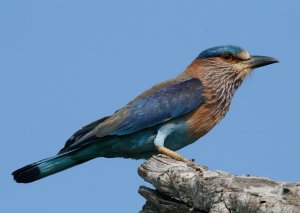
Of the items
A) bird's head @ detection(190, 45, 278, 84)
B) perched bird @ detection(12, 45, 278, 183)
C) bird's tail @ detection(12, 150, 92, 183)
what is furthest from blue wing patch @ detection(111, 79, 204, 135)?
bird's tail @ detection(12, 150, 92, 183)

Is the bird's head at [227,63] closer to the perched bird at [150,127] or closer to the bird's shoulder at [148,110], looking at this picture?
the perched bird at [150,127]

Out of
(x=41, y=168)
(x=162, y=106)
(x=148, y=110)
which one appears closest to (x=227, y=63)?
(x=162, y=106)

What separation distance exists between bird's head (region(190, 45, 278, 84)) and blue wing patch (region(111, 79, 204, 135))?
43 centimetres

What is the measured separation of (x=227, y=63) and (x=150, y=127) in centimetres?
166

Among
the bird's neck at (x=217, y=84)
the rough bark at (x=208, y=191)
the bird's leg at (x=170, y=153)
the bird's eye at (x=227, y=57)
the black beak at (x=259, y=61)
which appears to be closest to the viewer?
the rough bark at (x=208, y=191)

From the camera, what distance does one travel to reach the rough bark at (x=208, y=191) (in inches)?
223

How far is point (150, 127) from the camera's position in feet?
30.6

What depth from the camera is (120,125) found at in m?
9.28

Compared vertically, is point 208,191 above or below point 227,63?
below

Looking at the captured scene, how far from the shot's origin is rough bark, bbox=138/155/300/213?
565cm

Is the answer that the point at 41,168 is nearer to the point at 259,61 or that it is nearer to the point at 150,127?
the point at 150,127

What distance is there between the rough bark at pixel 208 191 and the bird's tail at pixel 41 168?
6.07ft

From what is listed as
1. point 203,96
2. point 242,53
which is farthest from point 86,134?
point 242,53

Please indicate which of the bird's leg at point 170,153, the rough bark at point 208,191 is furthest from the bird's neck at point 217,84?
the rough bark at point 208,191
